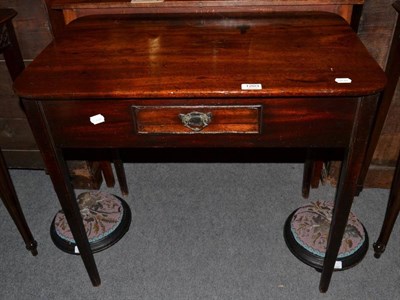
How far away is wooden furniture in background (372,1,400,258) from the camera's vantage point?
1472 mm

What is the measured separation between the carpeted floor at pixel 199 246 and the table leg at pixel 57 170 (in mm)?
236

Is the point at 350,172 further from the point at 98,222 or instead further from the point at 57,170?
Result: the point at 98,222

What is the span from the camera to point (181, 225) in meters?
1.85

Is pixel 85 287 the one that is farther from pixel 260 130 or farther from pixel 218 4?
pixel 218 4

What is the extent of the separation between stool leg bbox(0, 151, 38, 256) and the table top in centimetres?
56

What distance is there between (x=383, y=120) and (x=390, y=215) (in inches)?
15.5

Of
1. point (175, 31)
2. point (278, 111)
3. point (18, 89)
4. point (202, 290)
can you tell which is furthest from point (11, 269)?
point (278, 111)

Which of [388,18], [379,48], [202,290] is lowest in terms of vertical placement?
[202,290]

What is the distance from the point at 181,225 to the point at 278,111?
3.14ft

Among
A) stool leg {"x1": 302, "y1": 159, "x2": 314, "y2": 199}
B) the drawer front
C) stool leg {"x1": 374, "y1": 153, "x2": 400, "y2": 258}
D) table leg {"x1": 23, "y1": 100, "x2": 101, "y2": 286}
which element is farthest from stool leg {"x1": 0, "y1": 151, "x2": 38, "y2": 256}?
stool leg {"x1": 374, "y1": 153, "x2": 400, "y2": 258}

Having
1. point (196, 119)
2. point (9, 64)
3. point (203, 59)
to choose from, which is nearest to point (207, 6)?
point (203, 59)

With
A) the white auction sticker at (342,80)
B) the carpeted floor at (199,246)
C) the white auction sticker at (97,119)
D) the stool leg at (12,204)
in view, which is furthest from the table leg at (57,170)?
the white auction sticker at (342,80)

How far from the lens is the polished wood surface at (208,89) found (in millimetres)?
1014

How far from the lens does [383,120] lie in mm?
1684
